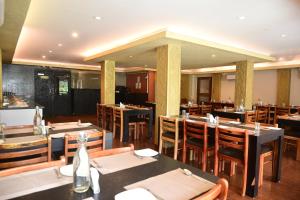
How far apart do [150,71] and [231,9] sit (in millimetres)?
7935

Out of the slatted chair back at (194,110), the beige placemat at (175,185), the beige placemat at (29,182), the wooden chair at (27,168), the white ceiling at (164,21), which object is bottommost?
the slatted chair back at (194,110)

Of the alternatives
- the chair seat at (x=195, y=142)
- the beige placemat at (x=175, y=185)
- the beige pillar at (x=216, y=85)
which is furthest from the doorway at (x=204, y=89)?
the beige placemat at (x=175, y=185)

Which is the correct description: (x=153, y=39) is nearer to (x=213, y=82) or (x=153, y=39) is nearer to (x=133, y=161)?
(x=133, y=161)

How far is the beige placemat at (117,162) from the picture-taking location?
1.49 metres

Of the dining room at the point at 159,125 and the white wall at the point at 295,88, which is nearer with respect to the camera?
the dining room at the point at 159,125

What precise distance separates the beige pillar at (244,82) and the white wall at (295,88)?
2619mm

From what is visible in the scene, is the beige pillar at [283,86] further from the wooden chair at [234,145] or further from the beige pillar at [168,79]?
the wooden chair at [234,145]

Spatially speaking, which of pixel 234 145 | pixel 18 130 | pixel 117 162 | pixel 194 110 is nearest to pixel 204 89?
pixel 194 110

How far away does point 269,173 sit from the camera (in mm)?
3391

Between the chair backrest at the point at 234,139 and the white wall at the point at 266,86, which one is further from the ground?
the white wall at the point at 266,86

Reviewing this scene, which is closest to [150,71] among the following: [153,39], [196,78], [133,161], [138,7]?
[196,78]

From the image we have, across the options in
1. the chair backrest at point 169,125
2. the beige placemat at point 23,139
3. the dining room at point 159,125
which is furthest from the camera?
the chair backrest at point 169,125

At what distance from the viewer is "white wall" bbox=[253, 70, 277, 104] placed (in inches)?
354

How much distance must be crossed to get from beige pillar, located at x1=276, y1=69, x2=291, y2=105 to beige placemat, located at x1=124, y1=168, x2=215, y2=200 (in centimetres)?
886
